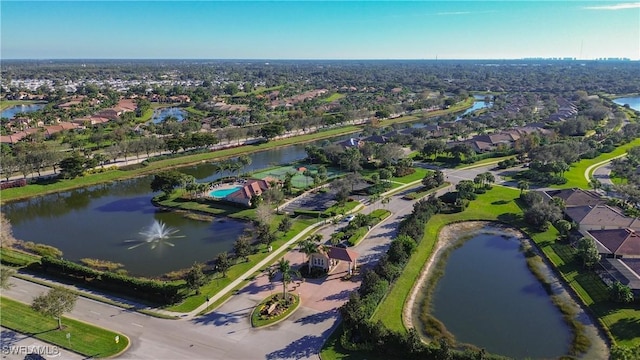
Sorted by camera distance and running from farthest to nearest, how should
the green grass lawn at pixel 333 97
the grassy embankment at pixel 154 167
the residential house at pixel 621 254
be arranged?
the green grass lawn at pixel 333 97 → the grassy embankment at pixel 154 167 → the residential house at pixel 621 254

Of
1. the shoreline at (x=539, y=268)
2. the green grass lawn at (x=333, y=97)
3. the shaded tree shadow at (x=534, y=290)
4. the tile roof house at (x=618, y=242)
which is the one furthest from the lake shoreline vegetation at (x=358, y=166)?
the green grass lawn at (x=333, y=97)

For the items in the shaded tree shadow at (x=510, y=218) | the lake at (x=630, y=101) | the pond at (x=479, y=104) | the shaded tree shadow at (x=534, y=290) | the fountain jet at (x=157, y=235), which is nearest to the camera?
the shaded tree shadow at (x=534, y=290)

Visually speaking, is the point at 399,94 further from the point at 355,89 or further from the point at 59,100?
the point at 59,100

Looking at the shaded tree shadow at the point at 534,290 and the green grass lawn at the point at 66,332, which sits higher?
the green grass lawn at the point at 66,332

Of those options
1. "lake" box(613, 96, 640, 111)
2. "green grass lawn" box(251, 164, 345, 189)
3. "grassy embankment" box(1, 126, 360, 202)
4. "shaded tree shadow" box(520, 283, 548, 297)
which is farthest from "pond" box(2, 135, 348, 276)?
"lake" box(613, 96, 640, 111)

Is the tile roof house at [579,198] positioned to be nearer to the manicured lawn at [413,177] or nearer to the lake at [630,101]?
the manicured lawn at [413,177]

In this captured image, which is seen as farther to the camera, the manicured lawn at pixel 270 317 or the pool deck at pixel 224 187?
the pool deck at pixel 224 187

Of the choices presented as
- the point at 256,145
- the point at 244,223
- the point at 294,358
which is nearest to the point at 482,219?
the point at 244,223
